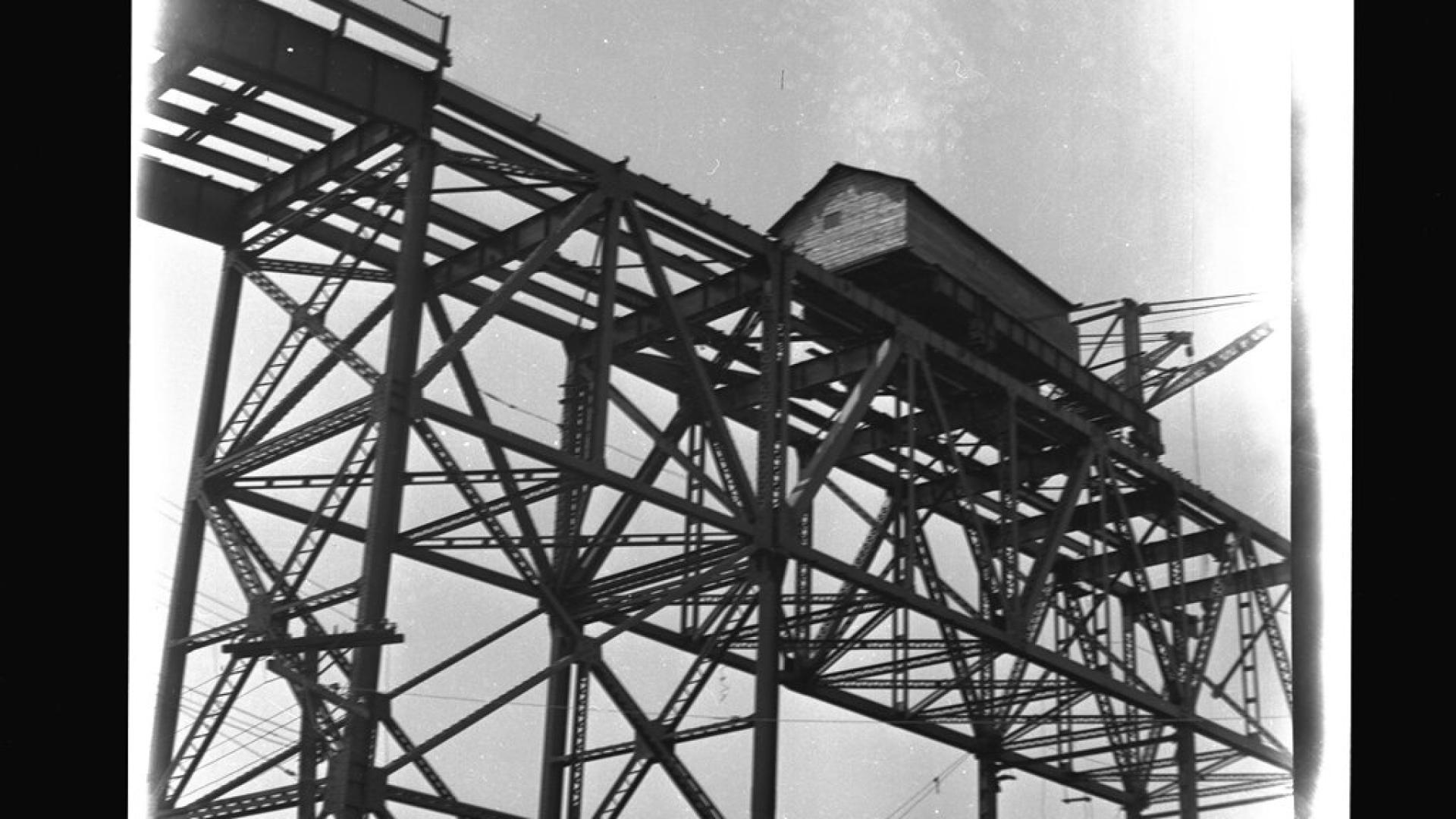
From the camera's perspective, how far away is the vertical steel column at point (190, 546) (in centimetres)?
2373

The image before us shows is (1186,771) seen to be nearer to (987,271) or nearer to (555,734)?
(987,271)

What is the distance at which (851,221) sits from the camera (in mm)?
32250

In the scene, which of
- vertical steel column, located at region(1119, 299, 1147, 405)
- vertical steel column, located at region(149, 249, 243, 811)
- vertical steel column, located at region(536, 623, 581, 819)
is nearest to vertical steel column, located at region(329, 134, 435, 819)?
vertical steel column, located at region(149, 249, 243, 811)

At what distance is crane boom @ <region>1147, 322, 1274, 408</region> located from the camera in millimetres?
39094

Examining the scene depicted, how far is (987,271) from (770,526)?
8651 millimetres

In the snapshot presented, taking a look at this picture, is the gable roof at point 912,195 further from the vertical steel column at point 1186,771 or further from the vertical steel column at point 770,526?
the vertical steel column at point 1186,771

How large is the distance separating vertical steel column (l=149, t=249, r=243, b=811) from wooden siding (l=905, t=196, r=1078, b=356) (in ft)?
40.3

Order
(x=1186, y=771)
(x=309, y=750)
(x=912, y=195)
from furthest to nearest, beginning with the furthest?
1. (x=1186, y=771)
2. (x=912, y=195)
3. (x=309, y=750)

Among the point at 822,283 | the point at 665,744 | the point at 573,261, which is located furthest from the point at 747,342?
the point at 665,744

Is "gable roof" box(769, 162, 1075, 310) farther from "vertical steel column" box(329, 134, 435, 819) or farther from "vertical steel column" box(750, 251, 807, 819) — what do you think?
"vertical steel column" box(329, 134, 435, 819)

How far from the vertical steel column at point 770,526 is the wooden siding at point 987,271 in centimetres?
416

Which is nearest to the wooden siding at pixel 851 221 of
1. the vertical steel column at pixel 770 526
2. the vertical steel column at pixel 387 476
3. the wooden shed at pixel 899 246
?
the wooden shed at pixel 899 246

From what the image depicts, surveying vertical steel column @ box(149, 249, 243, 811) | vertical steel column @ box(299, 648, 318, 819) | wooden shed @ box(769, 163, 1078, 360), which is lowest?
vertical steel column @ box(299, 648, 318, 819)

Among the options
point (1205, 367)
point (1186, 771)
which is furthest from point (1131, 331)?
point (1186, 771)
